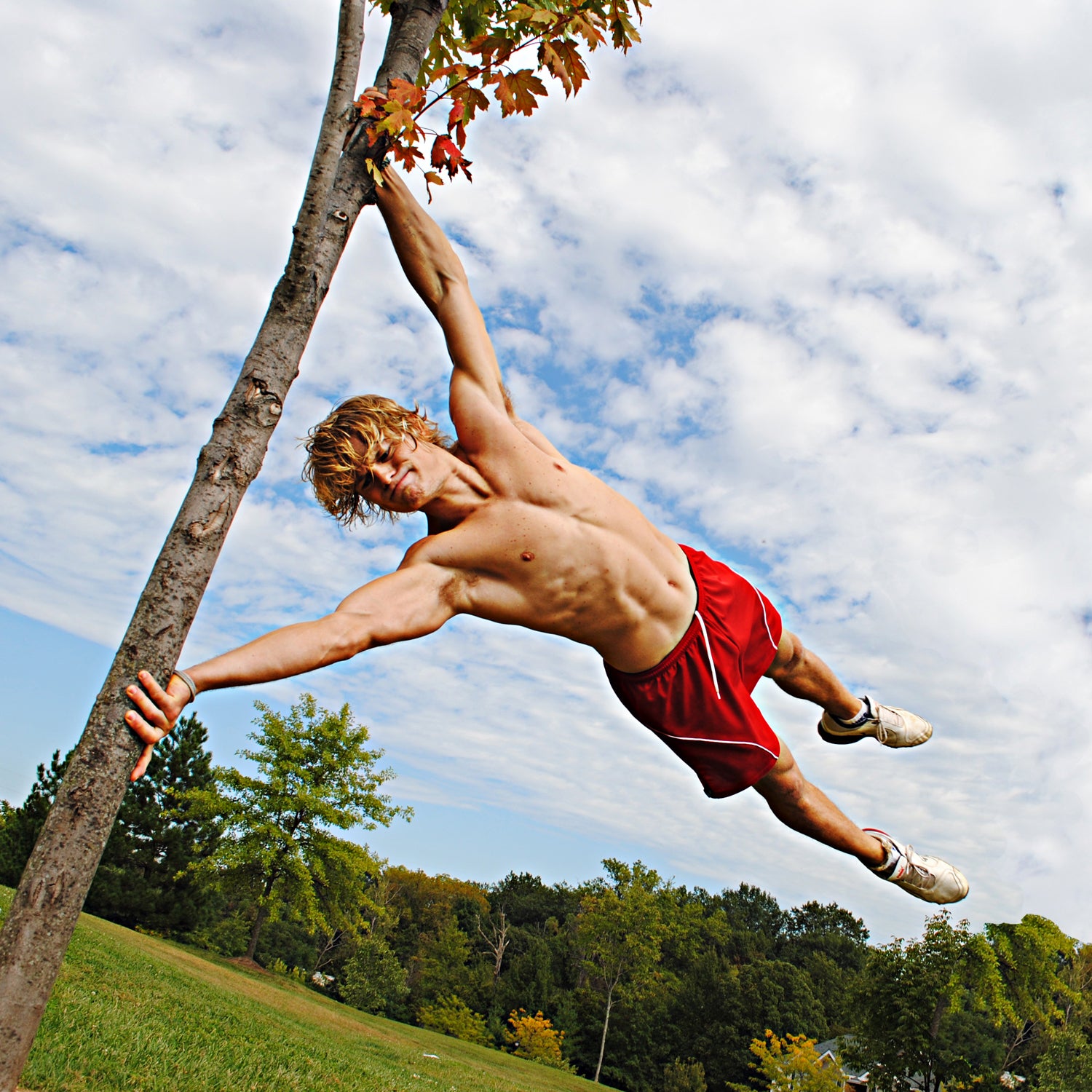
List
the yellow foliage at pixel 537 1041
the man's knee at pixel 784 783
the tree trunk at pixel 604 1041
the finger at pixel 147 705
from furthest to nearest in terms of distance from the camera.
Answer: the tree trunk at pixel 604 1041
the yellow foliage at pixel 537 1041
the man's knee at pixel 784 783
the finger at pixel 147 705

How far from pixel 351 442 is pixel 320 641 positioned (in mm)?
1036

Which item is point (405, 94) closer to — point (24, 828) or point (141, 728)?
point (141, 728)

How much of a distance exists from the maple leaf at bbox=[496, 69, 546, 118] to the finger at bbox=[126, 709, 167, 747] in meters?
2.72

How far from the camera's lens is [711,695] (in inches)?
146

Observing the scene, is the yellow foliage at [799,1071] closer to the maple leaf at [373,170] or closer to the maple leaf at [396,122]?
the maple leaf at [373,170]

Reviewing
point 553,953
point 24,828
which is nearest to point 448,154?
point 24,828

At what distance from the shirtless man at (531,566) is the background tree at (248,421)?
12.8 inches

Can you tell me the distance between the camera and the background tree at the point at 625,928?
36500mm

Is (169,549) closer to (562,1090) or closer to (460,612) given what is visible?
(460,612)

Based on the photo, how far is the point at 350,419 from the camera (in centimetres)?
329

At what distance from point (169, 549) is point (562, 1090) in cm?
2510

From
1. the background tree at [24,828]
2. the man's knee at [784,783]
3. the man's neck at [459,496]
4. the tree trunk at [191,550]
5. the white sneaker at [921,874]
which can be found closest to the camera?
the tree trunk at [191,550]

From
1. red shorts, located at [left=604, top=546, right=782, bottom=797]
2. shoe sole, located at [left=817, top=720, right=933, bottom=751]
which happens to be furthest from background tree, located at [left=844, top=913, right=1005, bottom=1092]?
red shorts, located at [left=604, top=546, right=782, bottom=797]

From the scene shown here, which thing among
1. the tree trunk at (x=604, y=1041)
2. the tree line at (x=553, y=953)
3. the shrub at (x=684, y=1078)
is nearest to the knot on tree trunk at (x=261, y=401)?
the tree line at (x=553, y=953)
